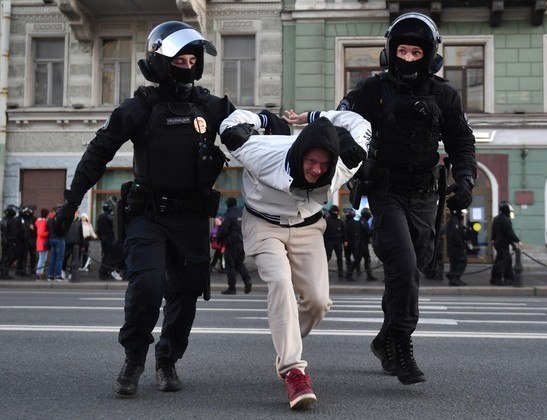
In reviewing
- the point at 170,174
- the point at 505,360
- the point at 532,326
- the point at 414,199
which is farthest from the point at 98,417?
the point at 532,326

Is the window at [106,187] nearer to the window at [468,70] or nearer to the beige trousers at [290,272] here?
the window at [468,70]

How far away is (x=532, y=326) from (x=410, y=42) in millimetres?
4644

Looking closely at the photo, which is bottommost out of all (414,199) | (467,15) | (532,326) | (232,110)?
(532,326)

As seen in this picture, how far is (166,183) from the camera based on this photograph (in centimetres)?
451

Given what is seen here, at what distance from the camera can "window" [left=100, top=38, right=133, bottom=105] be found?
71.5ft

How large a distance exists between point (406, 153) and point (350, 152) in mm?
706

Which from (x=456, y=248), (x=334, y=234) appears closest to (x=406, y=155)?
(x=456, y=248)

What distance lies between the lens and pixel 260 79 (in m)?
21.1

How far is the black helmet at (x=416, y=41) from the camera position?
15.6 ft

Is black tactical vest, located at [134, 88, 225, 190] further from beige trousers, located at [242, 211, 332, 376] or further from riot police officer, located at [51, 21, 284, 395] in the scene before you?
beige trousers, located at [242, 211, 332, 376]

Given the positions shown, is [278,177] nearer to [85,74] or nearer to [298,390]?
[298,390]

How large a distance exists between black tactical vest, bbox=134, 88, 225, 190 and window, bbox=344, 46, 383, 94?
16626 mm

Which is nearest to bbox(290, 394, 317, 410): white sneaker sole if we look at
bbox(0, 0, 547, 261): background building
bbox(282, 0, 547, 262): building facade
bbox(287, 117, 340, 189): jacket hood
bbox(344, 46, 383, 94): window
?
bbox(287, 117, 340, 189): jacket hood

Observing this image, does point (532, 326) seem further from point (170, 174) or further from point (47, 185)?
point (47, 185)
